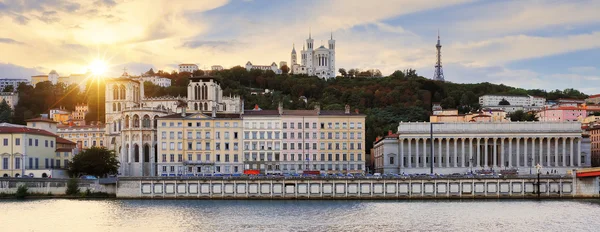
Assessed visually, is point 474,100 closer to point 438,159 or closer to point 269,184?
point 438,159

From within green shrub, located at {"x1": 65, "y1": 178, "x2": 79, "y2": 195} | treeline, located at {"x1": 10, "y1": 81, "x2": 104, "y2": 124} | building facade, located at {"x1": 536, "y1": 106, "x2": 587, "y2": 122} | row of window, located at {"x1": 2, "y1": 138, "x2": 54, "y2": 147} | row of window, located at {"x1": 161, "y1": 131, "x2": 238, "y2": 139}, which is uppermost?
treeline, located at {"x1": 10, "y1": 81, "x2": 104, "y2": 124}

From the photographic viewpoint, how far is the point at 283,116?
9856 centimetres

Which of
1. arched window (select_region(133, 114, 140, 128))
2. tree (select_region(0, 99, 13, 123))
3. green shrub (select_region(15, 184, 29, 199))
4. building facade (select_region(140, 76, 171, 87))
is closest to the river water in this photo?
green shrub (select_region(15, 184, 29, 199))

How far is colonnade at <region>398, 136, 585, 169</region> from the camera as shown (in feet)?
343

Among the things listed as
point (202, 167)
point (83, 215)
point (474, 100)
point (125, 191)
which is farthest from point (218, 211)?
point (474, 100)

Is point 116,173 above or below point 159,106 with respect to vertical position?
below

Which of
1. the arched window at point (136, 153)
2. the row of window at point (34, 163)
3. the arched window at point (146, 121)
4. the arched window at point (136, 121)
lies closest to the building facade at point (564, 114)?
the arched window at point (146, 121)

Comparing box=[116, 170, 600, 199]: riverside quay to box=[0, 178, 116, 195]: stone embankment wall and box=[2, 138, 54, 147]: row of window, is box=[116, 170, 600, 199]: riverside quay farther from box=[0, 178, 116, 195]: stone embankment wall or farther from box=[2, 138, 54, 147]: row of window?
box=[2, 138, 54, 147]: row of window

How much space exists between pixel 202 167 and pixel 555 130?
46557 millimetres

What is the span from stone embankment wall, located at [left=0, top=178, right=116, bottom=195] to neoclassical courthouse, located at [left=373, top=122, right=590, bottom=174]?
1529 inches

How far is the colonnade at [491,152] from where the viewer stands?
105m

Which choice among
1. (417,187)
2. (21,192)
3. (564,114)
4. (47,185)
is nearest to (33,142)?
(47,185)

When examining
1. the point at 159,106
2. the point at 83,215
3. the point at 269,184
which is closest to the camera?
the point at 83,215

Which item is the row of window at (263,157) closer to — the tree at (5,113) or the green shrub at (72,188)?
the green shrub at (72,188)
